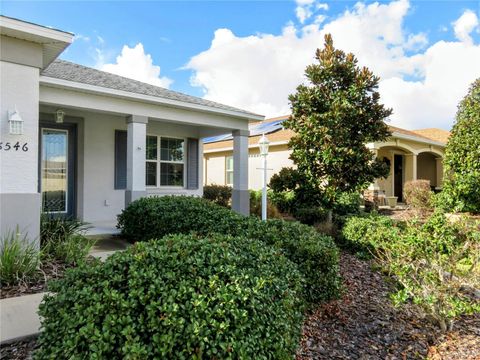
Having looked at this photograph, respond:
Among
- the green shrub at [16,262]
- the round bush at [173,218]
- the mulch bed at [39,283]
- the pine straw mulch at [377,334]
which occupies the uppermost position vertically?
the round bush at [173,218]

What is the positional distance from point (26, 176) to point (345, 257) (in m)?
5.95

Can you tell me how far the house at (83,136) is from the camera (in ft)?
16.9

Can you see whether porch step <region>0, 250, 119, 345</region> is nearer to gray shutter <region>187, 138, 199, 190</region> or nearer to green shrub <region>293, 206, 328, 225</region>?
green shrub <region>293, 206, 328, 225</region>

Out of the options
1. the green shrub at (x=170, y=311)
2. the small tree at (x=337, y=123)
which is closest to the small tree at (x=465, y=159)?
the small tree at (x=337, y=123)

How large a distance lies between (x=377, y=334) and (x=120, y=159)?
8.41 metres

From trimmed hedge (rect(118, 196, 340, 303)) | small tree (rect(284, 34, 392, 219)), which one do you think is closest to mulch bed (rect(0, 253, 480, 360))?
trimmed hedge (rect(118, 196, 340, 303))

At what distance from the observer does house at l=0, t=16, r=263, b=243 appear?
16.9 ft

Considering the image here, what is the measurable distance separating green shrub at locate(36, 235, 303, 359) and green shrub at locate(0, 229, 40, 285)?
87.8 inches

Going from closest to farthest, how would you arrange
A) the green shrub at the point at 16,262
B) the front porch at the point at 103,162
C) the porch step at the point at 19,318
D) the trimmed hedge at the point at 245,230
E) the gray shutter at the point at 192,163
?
the porch step at the point at 19,318 → the trimmed hedge at the point at 245,230 → the green shrub at the point at 16,262 → the front porch at the point at 103,162 → the gray shutter at the point at 192,163

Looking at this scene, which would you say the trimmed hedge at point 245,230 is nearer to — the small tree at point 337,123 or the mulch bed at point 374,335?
the mulch bed at point 374,335

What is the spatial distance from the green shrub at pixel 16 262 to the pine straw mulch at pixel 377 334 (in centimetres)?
376

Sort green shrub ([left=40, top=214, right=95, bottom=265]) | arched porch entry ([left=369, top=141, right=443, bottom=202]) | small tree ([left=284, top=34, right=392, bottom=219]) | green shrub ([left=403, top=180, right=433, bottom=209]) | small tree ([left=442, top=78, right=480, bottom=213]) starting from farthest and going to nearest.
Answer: arched porch entry ([left=369, top=141, right=443, bottom=202]) < green shrub ([left=403, top=180, right=433, bottom=209]) < small tree ([left=442, top=78, right=480, bottom=213]) < small tree ([left=284, top=34, right=392, bottom=219]) < green shrub ([left=40, top=214, right=95, bottom=265])

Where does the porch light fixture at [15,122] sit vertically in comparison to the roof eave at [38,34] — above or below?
below

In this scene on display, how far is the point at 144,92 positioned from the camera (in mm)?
8414
